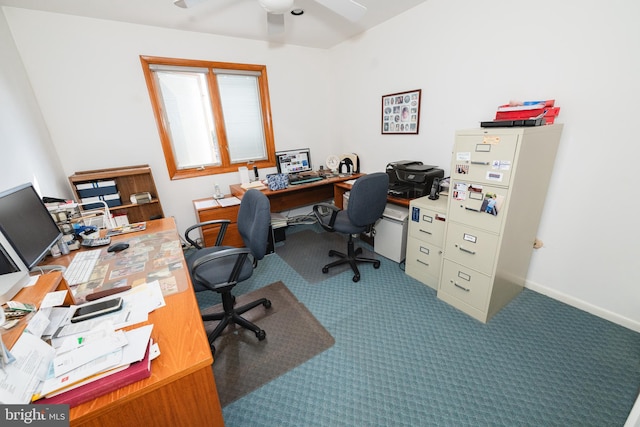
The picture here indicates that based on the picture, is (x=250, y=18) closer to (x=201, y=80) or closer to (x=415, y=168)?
(x=201, y=80)

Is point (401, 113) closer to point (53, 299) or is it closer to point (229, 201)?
point (229, 201)

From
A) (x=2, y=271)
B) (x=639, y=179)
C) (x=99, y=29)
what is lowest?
(x=2, y=271)

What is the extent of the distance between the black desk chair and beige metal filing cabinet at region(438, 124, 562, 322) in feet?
4.60

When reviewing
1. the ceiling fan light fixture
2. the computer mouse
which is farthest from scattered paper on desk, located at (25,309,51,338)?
the ceiling fan light fixture

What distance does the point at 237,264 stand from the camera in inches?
62.5

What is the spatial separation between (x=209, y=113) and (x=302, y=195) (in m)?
1.58

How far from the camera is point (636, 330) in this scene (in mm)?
1746

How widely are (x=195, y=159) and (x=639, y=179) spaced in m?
3.91

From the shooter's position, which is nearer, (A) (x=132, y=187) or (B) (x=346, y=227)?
(B) (x=346, y=227)

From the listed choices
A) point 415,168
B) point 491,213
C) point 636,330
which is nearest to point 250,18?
point 415,168

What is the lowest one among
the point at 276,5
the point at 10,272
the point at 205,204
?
the point at 205,204

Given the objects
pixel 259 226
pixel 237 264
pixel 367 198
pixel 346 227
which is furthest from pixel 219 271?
pixel 367 198

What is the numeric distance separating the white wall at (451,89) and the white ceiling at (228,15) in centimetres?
12

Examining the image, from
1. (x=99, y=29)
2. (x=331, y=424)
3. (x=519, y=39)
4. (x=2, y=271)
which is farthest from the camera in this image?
(x=99, y=29)
